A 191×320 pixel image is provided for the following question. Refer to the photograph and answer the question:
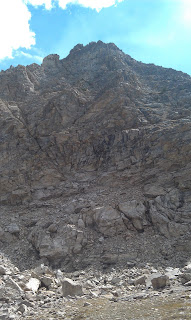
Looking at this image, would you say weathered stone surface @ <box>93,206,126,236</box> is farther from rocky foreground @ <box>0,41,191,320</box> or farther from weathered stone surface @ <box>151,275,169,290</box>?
weathered stone surface @ <box>151,275,169,290</box>

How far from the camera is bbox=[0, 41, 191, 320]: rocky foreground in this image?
15.6m

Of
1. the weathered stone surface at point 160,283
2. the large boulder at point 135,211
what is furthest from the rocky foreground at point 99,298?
the large boulder at point 135,211

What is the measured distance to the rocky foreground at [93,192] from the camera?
615 inches

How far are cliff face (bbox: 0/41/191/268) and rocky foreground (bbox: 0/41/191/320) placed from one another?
0.53 ft

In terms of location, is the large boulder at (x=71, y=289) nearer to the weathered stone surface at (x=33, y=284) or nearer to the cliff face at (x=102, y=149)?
the weathered stone surface at (x=33, y=284)

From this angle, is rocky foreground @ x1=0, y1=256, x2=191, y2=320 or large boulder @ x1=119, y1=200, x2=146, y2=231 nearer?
rocky foreground @ x1=0, y1=256, x2=191, y2=320

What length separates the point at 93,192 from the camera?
34.4 meters

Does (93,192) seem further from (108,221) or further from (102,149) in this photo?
(102,149)

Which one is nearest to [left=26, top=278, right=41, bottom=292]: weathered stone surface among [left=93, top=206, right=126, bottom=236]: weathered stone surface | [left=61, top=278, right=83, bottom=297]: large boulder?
[left=61, top=278, right=83, bottom=297]: large boulder

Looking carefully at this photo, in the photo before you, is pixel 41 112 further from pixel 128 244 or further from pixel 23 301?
pixel 23 301

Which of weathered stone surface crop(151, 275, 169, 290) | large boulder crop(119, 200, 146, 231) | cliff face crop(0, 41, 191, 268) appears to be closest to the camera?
weathered stone surface crop(151, 275, 169, 290)

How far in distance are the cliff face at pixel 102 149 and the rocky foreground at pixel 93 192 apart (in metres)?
0.16

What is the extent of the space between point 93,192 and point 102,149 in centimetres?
833

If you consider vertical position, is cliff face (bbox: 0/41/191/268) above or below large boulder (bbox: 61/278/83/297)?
above
